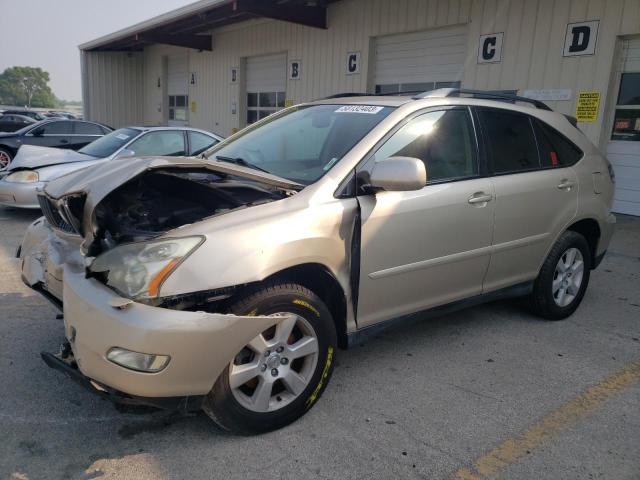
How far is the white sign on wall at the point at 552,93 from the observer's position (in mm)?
8407

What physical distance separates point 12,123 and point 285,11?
540 inches

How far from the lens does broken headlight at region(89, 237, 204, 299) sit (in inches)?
87.0

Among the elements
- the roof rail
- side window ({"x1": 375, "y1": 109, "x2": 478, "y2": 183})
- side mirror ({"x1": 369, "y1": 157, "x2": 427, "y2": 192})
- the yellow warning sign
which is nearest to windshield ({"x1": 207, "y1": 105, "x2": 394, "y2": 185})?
side window ({"x1": 375, "y1": 109, "x2": 478, "y2": 183})

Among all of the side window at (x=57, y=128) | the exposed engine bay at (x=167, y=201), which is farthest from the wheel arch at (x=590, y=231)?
the side window at (x=57, y=128)

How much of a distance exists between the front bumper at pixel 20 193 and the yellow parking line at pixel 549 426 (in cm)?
681

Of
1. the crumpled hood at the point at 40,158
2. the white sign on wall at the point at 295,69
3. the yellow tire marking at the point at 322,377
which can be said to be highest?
the white sign on wall at the point at 295,69

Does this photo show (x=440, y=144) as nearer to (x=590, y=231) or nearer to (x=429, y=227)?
(x=429, y=227)

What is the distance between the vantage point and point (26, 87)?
112m

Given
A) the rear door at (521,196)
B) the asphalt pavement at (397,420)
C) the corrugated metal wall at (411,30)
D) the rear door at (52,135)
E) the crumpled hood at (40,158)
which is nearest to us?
the asphalt pavement at (397,420)

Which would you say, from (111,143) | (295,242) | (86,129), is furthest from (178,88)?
(295,242)

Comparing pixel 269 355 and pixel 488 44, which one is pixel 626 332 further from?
pixel 488 44

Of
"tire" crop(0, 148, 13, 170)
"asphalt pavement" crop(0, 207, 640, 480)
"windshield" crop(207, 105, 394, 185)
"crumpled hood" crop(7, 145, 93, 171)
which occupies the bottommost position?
"asphalt pavement" crop(0, 207, 640, 480)

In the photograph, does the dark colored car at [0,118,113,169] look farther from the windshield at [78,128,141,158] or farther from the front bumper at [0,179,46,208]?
the front bumper at [0,179,46,208]

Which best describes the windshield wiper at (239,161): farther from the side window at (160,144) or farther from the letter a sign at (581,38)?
the letter a sign at (581,38)
